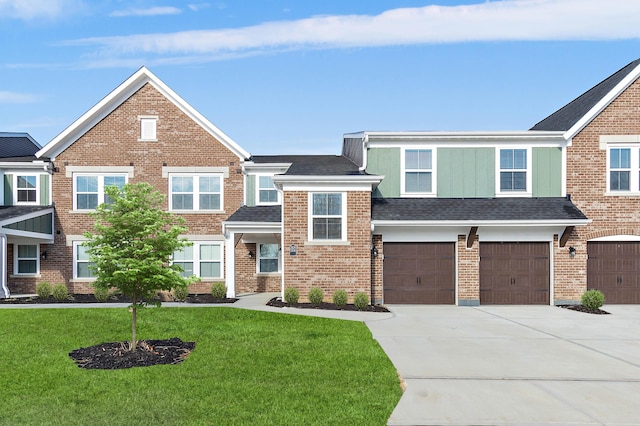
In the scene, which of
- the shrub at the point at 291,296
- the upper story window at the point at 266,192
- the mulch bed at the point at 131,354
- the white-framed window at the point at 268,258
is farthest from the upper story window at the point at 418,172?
the mulch bed at the point at 131,354

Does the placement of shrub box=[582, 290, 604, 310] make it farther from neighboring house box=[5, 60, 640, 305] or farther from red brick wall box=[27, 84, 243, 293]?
red brick wall box=[27, 84, 243, 293]

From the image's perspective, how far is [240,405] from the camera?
693 cm

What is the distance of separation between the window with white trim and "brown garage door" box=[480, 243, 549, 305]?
89.6 inches

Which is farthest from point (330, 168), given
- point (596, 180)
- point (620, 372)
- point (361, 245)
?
point (620, 372)

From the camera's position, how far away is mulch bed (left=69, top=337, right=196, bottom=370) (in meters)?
9.24

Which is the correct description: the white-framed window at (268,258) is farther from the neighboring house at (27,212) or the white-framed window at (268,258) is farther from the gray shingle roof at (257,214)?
the neighboring house at (27,212)

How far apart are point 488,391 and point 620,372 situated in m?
3.06

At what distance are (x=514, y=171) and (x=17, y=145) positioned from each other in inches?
1006

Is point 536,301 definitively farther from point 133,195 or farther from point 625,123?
point 133,195

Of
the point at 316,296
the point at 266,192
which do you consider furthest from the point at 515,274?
the point at 266,192

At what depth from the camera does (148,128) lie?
70.9ft

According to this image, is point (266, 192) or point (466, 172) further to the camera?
point (266, 192)

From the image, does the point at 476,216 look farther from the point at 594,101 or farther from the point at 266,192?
the point at 266,192

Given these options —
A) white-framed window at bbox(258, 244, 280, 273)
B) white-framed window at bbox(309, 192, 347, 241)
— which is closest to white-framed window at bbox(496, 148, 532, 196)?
white-framed window at bbox(309, 192, 347, 241)
